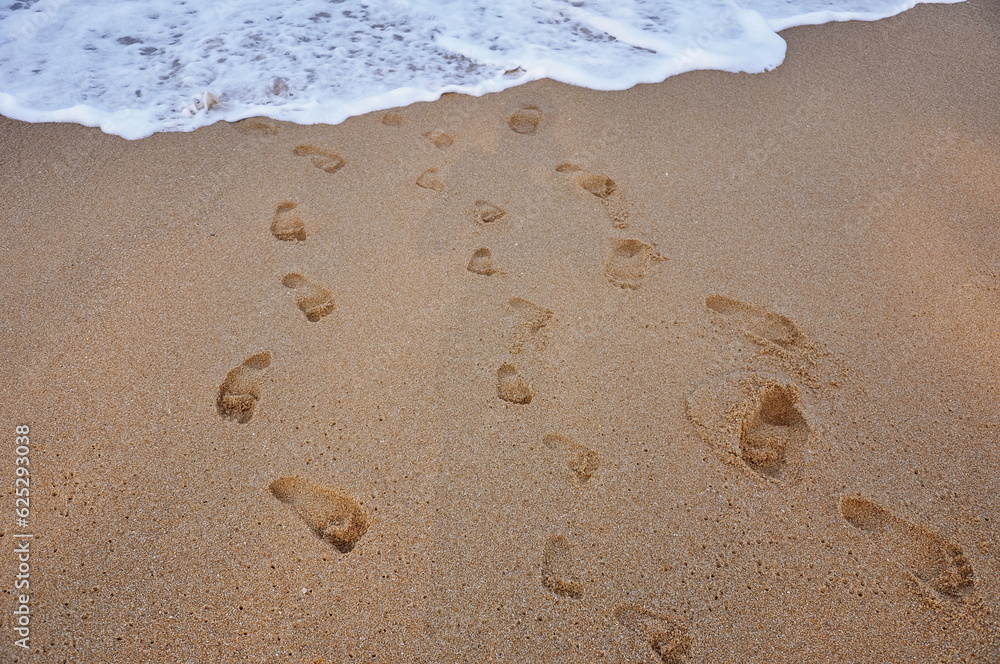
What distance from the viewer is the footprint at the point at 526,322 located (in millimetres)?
1840

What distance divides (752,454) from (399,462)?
963 mm

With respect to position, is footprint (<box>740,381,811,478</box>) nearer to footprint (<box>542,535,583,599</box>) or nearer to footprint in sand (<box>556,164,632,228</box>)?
footprint (<box>542,535,583,599</box>)

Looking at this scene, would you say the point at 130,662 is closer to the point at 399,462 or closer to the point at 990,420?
the point at 399,462

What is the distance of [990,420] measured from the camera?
67.2 inches

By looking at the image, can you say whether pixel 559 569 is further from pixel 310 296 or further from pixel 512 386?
pixel 310 296

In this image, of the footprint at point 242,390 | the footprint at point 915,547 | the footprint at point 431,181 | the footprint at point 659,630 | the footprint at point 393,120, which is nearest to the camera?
the footprint at point 659,630

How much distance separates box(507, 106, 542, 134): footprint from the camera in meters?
2.55

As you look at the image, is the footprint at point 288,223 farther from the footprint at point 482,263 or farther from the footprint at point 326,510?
the footprint at point 326,510

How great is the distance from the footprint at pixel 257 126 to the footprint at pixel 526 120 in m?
1.02

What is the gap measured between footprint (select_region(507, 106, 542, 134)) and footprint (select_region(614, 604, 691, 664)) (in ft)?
6.28

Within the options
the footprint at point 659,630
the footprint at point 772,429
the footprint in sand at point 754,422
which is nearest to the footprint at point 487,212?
the footprint in sand at point 754,422

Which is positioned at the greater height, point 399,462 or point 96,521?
point 399,462

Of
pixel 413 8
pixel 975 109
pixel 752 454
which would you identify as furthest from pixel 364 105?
pixel 975 109

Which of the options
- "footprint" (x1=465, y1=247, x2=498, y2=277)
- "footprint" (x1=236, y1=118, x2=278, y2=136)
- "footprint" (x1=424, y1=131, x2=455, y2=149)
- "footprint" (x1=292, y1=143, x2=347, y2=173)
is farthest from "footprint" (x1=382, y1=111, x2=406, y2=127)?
"footprint" (x1=465, y1=247, x2=498, y2=277)
